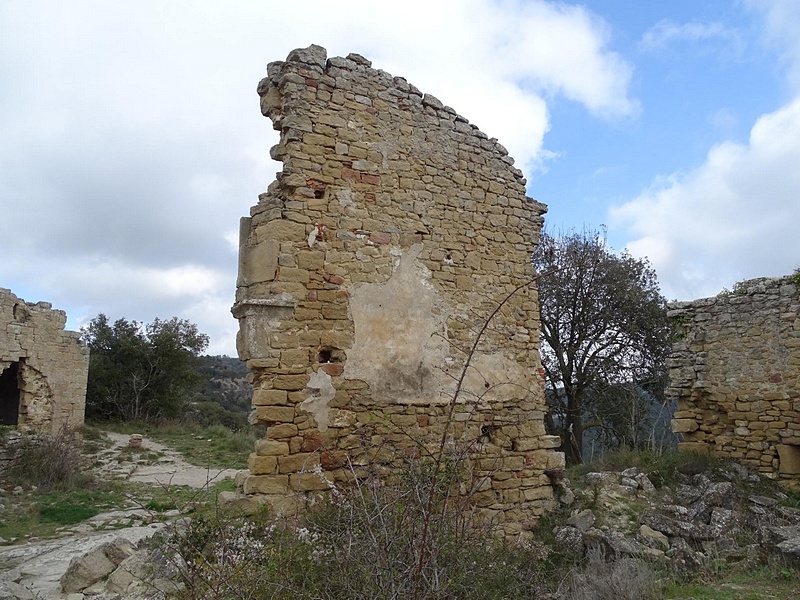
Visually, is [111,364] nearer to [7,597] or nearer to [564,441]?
[564,441]

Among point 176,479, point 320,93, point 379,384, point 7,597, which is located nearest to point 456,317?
point 379,384

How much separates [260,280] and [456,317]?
2145 millimetres

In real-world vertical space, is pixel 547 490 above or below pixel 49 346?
below

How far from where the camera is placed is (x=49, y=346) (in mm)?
15141

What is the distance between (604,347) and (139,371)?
16125mm

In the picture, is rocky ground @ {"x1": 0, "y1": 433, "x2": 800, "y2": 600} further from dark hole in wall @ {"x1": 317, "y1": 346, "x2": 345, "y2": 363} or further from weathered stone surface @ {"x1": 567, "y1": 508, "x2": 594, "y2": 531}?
dark hole in wall @ {"x1": 317, "y1": 346, "x2": 345, "y2": 363}

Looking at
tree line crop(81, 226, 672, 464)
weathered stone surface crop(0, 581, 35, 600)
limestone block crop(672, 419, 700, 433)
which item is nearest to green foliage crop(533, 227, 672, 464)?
tree line crop(81, 226, 672, 464)

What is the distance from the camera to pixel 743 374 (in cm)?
902

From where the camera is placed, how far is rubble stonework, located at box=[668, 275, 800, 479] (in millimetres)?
8500

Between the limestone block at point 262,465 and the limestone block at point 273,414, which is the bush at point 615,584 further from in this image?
the limestone block at point 273,414

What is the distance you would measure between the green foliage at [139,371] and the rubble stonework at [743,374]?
55.3 feet

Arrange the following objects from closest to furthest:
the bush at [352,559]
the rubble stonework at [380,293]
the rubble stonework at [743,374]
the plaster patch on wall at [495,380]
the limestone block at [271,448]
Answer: the bush at [352,559]
the limestone block at [271,448]
the rubble stonework at [380,293]
the plaster patch on wall at [495,380]
the rubble stonework at [743,374]

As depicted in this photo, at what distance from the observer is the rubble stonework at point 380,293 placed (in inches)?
194

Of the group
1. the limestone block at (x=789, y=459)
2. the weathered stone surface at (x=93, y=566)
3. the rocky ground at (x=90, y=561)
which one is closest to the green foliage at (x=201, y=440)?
the rocky ground at (x=90, y=561)
